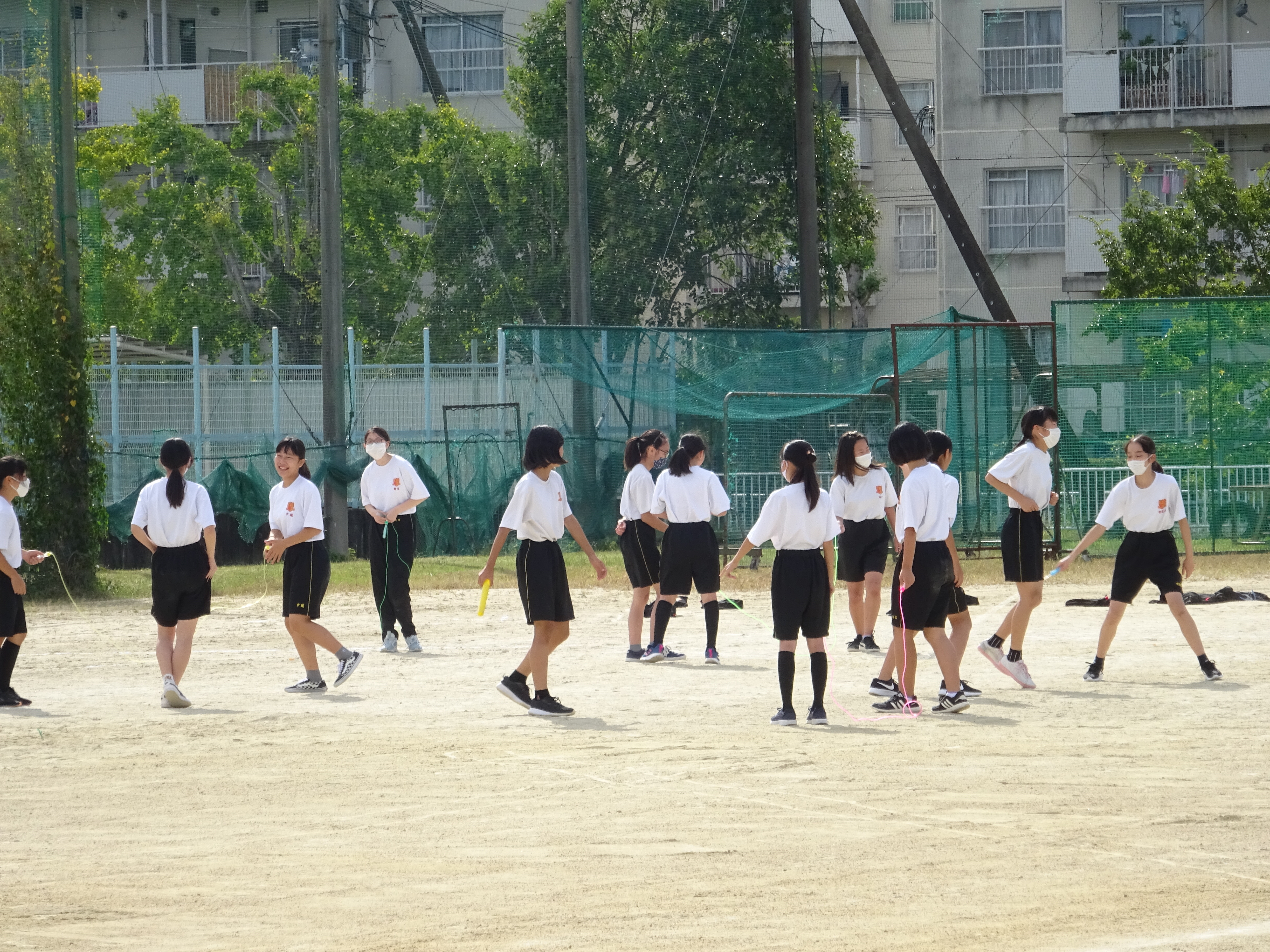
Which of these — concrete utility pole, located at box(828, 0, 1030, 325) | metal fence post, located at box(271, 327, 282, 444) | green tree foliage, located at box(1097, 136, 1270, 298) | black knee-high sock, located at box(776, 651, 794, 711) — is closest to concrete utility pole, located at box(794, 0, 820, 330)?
concrete utility pole, located at box(828, 0, 1030, 325)

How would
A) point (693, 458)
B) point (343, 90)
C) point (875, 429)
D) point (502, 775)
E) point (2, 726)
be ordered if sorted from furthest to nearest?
point (343, 90) → point (875, 429) → point (693, 458) → point (2, 726) → point (502, 775)

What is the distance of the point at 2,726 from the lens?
9.88 m

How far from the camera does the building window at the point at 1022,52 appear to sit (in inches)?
1380

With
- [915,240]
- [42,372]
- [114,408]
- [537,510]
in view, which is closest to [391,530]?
[537,510]

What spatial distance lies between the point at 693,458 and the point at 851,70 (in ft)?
101

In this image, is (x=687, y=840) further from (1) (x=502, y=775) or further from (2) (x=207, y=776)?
(2) (x=207, y=776)

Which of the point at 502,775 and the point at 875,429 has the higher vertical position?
the point at 875,429

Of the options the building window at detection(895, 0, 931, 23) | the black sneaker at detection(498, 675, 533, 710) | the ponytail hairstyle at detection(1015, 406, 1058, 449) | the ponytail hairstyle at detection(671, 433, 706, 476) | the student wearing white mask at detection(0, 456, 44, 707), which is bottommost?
the black sneaker at detection(498, 675, 533, 710)

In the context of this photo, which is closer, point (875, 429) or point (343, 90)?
point (875, 429)

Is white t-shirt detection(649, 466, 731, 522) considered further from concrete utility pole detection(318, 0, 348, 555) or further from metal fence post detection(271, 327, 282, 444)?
metal fence post detection(271, 327, 282, 444)

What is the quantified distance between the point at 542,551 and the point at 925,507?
2201 millimetres

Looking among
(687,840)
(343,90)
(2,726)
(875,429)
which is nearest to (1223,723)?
(687,840)

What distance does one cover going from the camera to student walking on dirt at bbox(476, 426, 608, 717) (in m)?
9.60

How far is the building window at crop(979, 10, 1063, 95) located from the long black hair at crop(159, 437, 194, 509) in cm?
2767
